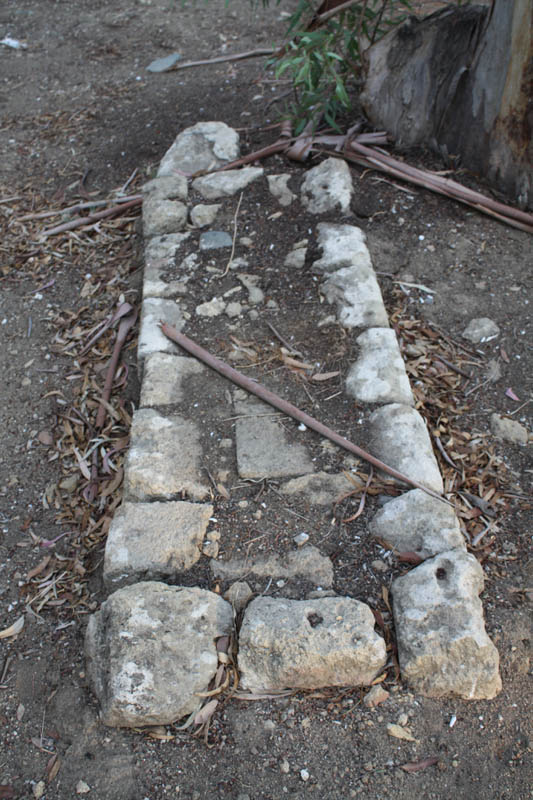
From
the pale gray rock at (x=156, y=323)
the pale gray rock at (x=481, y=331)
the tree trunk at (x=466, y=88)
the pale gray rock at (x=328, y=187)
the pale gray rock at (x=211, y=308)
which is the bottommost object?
the pale gray rock at (x=156, y=323)

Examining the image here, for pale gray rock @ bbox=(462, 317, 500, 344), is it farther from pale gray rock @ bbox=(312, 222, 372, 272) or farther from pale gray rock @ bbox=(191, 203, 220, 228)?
pale gray rock @ bbox=(191, 203, 220, 228)

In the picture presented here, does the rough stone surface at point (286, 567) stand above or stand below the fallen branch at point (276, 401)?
below

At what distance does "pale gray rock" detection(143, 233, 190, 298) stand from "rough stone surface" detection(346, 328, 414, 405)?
87 centimetres

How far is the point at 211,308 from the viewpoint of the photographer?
9.48ft

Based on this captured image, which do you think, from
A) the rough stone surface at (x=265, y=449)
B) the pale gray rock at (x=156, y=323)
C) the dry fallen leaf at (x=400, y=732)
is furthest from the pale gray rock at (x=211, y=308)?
the dry fallen leaf at (x=400, y=732)

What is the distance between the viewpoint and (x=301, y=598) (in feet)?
6.47

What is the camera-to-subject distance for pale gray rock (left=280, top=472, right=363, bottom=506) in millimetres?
2215

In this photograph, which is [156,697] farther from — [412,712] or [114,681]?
[412,712]

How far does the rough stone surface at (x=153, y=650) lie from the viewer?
5.85 ft

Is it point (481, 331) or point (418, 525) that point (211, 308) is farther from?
point (418, 525)

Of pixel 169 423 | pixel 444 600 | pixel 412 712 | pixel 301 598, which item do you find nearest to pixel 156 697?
pixel 301 598

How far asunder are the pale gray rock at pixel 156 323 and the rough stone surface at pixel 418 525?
3.54 feet

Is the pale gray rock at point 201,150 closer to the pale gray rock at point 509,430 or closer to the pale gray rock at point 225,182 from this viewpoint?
the pale gray rock at point 225,182

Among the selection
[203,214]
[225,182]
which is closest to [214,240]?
[203,214]
